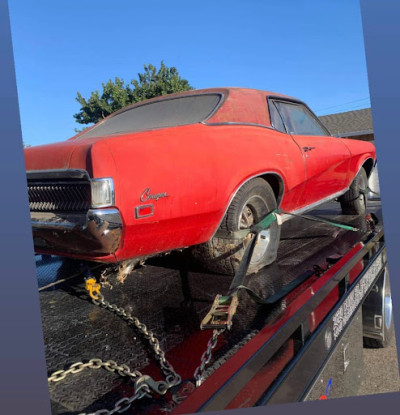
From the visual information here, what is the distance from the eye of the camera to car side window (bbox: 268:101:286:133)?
2836mm

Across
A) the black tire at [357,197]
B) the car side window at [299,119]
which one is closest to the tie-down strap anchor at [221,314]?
the car side window at [299,119]

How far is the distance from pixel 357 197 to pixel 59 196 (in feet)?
11.6

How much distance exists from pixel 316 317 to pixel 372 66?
4.07 feet

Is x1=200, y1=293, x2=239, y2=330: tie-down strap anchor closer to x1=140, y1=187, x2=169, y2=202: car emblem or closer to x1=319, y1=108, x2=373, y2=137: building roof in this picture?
x1=140, y1=187, x2=169, y2=202: car emblem

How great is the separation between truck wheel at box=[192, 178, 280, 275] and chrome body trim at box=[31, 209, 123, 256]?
807 mm

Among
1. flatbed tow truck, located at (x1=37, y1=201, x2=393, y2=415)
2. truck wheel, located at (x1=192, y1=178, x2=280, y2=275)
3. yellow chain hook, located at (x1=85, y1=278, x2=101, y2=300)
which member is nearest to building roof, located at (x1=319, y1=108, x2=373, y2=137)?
truck wheel, located at (x1=192, y1=178, x2=280, y2=275)

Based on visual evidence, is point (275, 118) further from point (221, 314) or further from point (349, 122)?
point (349, 122)

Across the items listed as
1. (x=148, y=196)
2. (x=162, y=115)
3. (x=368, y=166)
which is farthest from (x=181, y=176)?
(x=368, y=166)

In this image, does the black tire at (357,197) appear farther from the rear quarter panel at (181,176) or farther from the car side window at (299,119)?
the rear quarter panel at (181,176)

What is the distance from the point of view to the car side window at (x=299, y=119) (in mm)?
3060

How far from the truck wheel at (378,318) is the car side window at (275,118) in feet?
4.79

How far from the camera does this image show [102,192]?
164cm

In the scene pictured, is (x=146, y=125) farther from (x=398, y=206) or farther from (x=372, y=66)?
(x=398, y=206)

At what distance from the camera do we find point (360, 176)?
419cm
